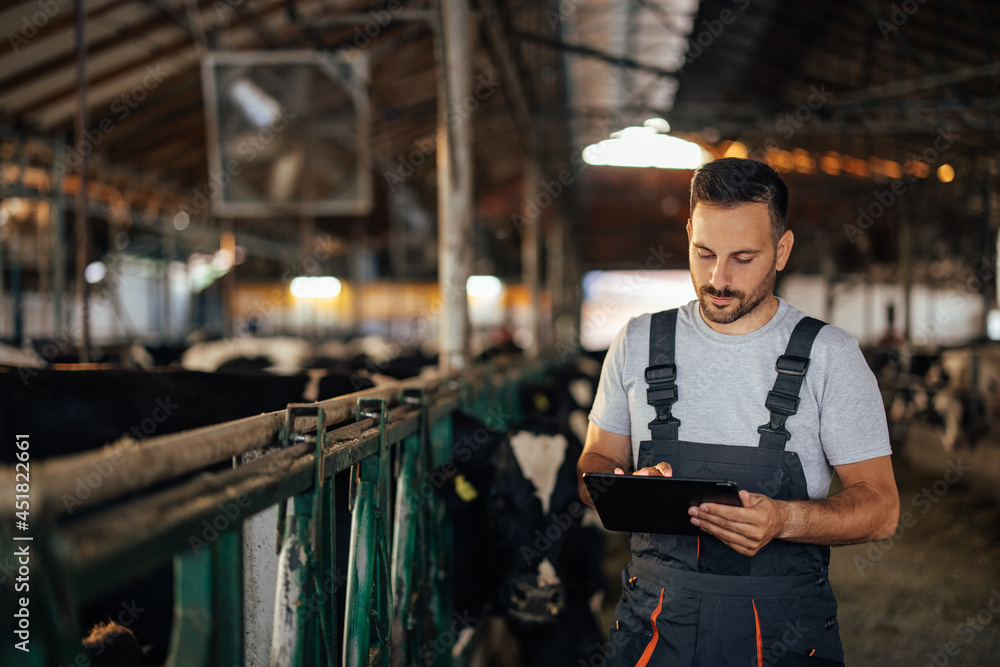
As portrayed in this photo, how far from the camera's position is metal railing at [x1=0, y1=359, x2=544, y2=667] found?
37.0 inches

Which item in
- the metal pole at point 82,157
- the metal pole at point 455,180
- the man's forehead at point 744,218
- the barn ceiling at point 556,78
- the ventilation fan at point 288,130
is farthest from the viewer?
the barn ceiling at point 556,78

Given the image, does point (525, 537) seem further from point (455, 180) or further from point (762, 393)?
point (455, 180)

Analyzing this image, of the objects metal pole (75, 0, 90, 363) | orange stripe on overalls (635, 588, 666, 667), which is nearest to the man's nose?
orange stripe on overalls (635, 588, 666, 667)

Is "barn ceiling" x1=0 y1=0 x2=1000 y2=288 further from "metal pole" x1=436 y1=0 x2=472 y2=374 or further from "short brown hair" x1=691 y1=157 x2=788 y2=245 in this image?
"short brown hair" x1=691 y1=157 x2=788 y2=245

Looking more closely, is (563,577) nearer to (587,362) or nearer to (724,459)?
(724,459)

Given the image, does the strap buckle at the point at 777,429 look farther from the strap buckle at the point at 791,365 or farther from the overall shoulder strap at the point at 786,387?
the strap buckle at the point at 791,365

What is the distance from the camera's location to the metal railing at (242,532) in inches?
37.0

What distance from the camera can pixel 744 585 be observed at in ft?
5.29

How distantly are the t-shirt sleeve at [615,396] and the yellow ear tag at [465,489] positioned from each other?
1.42 metres

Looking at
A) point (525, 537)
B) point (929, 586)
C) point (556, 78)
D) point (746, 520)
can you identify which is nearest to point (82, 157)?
point (525, 537)

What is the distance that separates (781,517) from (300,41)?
29.8 ft

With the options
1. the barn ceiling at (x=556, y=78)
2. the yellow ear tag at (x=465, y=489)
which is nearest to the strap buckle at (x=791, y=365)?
the yellow ear tag at (x=465, y=489)

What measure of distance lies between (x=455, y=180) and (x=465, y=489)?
8.20ft

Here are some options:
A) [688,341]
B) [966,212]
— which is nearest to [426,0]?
[688,341]
